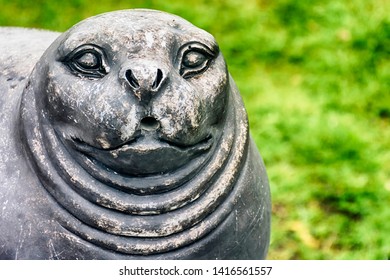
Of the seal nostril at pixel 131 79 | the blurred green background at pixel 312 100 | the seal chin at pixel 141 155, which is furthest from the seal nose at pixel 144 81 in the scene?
the blurred green background at pixel 312 100

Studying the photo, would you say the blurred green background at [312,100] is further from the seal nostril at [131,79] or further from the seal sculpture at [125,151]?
the seal nostril at [131,79]

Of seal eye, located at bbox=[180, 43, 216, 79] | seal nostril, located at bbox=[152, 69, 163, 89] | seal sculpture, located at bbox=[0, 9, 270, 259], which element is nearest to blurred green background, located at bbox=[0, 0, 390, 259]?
seal sculpture, located at bbox=[0, 9, 270, 259]

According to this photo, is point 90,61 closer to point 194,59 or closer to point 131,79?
point 131,79

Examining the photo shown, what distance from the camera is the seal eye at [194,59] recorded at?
6.20ft

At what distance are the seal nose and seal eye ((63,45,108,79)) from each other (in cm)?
9

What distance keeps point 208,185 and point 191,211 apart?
0.08m

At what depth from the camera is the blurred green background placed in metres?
3.43

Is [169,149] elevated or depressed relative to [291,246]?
elevated

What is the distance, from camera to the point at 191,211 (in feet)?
6.19

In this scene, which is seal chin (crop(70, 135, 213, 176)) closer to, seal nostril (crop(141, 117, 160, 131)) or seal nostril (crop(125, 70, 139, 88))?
seal nostril (crop(141, 117, 160, 131))

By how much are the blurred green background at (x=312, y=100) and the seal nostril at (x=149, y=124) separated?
5.34 feet
